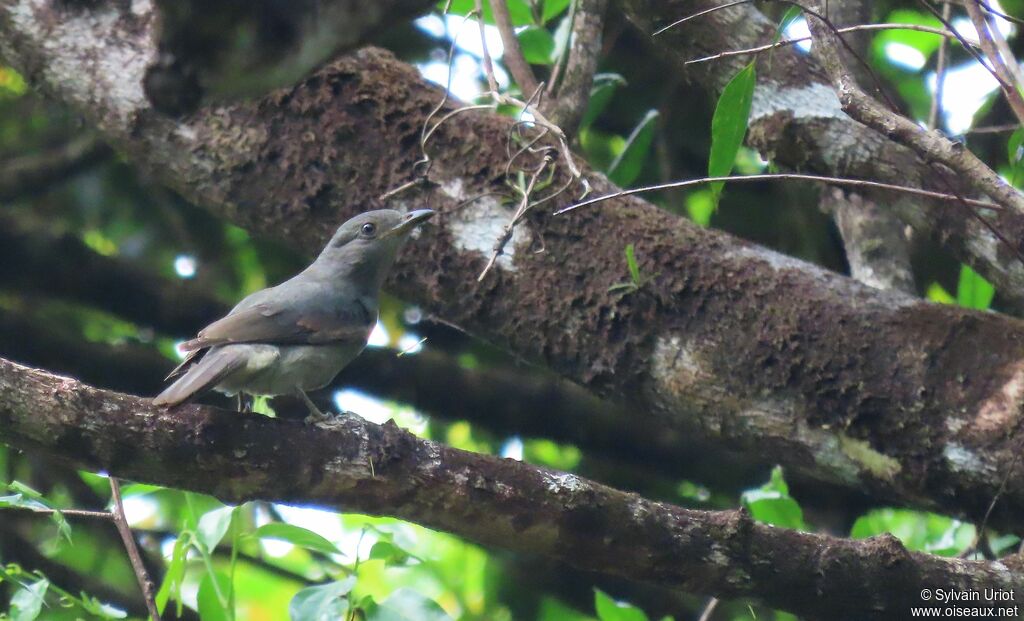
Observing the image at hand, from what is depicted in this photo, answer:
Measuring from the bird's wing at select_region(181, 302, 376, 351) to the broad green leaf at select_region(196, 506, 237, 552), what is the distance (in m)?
0.59

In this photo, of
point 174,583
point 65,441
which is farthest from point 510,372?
point 65,441

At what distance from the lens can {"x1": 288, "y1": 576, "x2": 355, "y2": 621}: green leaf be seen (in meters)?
3.20

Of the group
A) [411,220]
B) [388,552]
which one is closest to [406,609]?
[388,552]

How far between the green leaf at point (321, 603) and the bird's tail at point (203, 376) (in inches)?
26.5

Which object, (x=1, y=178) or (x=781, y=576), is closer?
(x=781, y=576)

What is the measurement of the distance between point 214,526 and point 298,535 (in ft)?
0.83

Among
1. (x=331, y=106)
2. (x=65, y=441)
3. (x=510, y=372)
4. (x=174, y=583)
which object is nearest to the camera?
(x=65, y=441)

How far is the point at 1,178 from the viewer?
5.85 metres

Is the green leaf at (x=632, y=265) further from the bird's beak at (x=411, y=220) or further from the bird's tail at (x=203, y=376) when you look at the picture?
the bird's tail at (x=203, y=376)

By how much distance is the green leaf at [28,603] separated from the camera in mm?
2994

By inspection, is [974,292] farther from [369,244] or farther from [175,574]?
[175,574]

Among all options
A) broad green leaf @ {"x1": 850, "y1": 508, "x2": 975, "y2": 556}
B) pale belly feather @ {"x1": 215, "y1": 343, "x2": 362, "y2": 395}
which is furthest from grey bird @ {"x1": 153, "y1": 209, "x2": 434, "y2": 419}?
broad green leaf @ {"x1": 850, "y1": 508, "x2": 975, "y2": 556}

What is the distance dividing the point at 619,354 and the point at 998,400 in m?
1.24

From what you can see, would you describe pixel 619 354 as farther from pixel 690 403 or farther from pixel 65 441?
pixel 65 441
